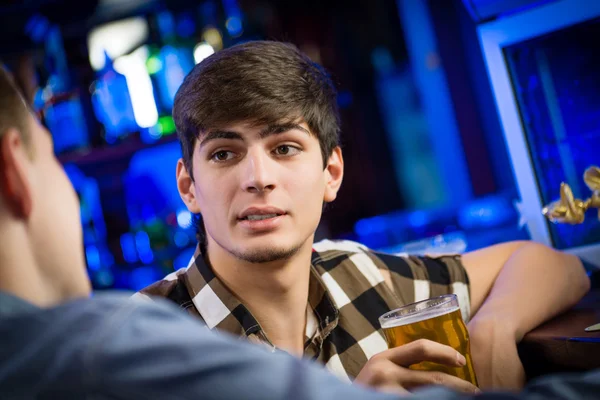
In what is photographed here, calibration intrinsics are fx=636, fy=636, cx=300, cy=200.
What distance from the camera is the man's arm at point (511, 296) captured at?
4.35 ft

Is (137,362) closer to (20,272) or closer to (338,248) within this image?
(20,272)

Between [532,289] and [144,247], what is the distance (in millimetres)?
→ 2489

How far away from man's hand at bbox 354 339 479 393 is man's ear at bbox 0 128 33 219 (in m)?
0.64

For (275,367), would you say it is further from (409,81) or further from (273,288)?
(409,81)

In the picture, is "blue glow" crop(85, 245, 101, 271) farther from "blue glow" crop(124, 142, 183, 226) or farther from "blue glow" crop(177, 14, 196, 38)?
"blue glow" crop(177, 14, 196, 38)

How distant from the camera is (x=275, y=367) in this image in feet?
2.12

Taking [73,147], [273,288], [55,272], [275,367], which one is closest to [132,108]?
[73,147]

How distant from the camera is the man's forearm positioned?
1419 mm

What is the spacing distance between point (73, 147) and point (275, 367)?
3190mm

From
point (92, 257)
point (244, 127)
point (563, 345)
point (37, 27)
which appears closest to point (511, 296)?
point (563, 345)

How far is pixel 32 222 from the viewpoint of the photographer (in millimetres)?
780

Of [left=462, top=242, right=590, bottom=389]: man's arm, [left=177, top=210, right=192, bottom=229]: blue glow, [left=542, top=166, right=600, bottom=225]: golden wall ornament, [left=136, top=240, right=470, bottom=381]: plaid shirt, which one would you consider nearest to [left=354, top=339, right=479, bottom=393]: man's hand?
[left=462, top=242, right=590, bottom=389]: man's arm

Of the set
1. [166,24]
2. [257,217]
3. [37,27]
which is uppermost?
[37,27]

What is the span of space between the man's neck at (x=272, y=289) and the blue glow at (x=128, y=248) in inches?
84.0
